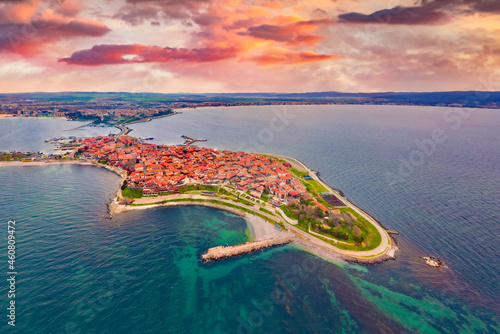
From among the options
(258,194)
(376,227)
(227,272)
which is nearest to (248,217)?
(258,194)

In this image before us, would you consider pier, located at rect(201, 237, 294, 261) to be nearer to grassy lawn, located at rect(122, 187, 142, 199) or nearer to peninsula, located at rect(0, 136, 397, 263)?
peninsula, located at rect(0, 136, 397, 263)

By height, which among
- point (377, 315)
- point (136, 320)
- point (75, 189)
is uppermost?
point (75, 189)

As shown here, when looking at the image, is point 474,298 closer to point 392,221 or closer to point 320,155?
point 392,221

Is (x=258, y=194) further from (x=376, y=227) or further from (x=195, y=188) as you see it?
(x=376, y=227)

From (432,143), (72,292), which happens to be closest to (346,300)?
(72,292)

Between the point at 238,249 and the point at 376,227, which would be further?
the point at 376,227

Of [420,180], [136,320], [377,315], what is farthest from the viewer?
[420,180]

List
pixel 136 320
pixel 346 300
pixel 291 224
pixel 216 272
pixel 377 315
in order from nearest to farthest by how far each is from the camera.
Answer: pixel 136 320 → pixel 377 315 → pixel 346 300 → pixel 216 272 → pixel 291 224
